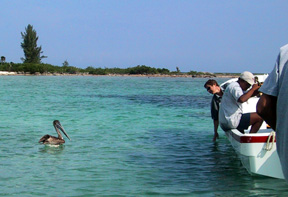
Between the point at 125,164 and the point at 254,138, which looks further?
the point at 125,164

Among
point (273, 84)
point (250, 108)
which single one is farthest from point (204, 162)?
point (273, 84)

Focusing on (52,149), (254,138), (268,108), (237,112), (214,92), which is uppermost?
(268,108)

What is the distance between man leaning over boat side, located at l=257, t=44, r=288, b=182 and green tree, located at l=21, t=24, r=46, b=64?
114 meters

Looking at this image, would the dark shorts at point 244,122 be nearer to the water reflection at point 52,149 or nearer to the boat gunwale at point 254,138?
the boat gunwale at point 254,138

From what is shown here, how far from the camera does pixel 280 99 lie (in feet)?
8.68

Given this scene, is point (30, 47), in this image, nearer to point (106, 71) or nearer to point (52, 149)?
point (106, 71)

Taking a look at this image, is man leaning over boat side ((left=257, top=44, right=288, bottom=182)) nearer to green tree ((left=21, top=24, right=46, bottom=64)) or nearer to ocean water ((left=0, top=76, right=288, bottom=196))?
ocean water ((left=0, top=76, right=288, bottom=196))

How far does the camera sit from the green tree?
113 m

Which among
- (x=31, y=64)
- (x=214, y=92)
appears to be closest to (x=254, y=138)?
(x=214, y=92)

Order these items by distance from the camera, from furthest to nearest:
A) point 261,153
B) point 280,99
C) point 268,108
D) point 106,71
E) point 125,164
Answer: point 106,71
point 125,164
point 261,153
point 268,108
point 280,99

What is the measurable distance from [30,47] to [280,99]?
11752cm

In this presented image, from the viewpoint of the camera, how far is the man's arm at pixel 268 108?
2865 millimetres

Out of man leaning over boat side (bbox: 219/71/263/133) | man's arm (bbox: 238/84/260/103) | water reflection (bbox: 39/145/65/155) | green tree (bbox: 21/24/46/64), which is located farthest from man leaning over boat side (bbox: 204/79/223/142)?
green tree (bbox: 21/24/46/64)

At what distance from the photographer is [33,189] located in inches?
290
